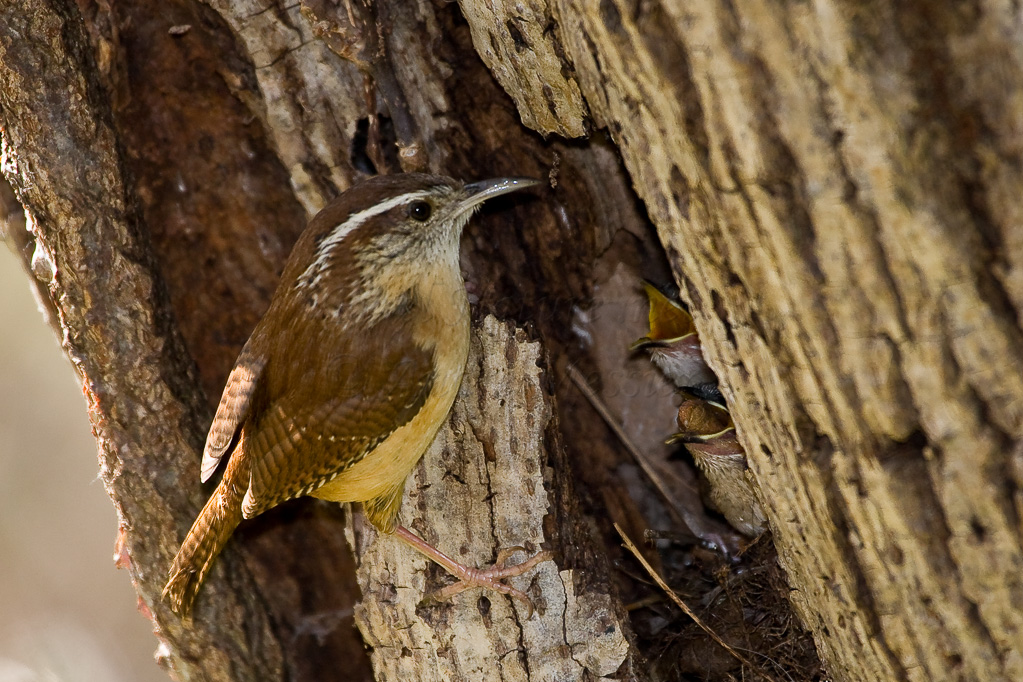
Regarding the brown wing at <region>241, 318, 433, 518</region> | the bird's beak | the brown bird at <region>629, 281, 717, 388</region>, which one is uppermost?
the bird's beak

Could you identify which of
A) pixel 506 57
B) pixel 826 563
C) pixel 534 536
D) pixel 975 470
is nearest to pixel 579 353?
pixel 534 536

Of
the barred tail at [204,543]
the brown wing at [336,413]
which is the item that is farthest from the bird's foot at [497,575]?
the barred tail at [204,543]

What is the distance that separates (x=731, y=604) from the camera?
159 inches

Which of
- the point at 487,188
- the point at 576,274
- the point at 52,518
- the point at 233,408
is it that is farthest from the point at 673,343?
the point at 52,518

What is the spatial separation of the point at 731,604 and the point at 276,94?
3025 mm

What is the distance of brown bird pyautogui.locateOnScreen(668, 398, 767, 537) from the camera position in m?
3.88

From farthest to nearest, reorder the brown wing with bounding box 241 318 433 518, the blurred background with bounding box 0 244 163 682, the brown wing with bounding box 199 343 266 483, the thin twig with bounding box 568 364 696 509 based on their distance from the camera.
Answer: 1. the blurred background with bounding box 0 244 163 682
2. the thin twig with bounding box 568 364 696 509
3. the brown wing with bounding box 199 343 266 483
4. the brown wing with bounding box 241 318 433 518

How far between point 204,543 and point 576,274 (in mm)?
2035

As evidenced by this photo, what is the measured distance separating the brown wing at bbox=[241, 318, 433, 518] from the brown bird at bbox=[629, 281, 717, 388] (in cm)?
129

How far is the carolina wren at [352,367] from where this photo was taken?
3387mm

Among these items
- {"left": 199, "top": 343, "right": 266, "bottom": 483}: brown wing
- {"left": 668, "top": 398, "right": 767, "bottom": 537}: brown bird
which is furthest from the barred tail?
{"left": 668, "top": 398, "right": 767, "bottom": 537}: brown bird

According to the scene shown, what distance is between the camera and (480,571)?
11.5 ft

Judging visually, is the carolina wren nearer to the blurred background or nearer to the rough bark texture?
the rough bark texture

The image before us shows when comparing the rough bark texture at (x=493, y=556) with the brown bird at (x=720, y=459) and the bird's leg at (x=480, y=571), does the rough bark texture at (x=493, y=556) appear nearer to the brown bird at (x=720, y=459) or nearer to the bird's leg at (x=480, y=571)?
the bird's leg at (x=480, y=571)
